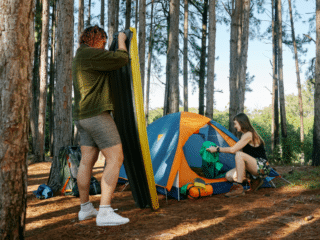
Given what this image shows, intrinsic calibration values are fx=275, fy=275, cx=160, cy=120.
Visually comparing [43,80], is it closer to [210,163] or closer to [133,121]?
[210,163]

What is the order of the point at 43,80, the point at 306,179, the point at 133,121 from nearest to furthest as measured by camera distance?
the point at 133,121 → the point at 306,179 → the point at 43,80

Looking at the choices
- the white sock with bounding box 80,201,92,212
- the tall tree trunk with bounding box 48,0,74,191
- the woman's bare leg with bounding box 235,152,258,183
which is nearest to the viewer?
the white sock with bounding box 80,201,92,212

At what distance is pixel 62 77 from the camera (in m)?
4.80

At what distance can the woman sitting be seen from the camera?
13.9 ft

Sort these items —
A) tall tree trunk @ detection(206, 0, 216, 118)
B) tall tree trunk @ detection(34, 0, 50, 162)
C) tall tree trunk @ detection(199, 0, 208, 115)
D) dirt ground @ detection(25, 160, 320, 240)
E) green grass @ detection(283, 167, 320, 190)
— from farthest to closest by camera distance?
tall tree trunk @ detection(199, 0, 208, 115) < tall tree trunk @ detection(34, 0, 50, 162) < tall tree trunk @ detection(206, 0, 216, 118) < green grass @ detection(283, 167, 320, 190) < dirt ground @ detection(25, 160, 320, 240)

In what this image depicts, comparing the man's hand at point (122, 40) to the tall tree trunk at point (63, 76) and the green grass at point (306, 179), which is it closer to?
the tall tree trunk at point (63, 76)

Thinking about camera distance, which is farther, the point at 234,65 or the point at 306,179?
the point at 234,65

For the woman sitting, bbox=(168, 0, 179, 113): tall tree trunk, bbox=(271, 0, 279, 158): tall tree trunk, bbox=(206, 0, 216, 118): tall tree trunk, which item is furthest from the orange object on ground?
bbox=(271, 0, 279, 158): tall tree trunk

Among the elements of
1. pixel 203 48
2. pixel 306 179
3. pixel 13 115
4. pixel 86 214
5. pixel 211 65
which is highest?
pixel 203 48

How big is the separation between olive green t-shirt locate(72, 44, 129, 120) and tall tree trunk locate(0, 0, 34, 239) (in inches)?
23.9

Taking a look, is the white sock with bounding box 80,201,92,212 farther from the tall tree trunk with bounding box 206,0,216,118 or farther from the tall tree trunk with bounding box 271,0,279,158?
the tall tree trunk with bounding box 271,0,279,158

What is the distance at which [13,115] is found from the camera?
80.1 inches

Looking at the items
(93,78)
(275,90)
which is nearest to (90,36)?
(93,78)

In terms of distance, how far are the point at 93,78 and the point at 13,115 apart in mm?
849
